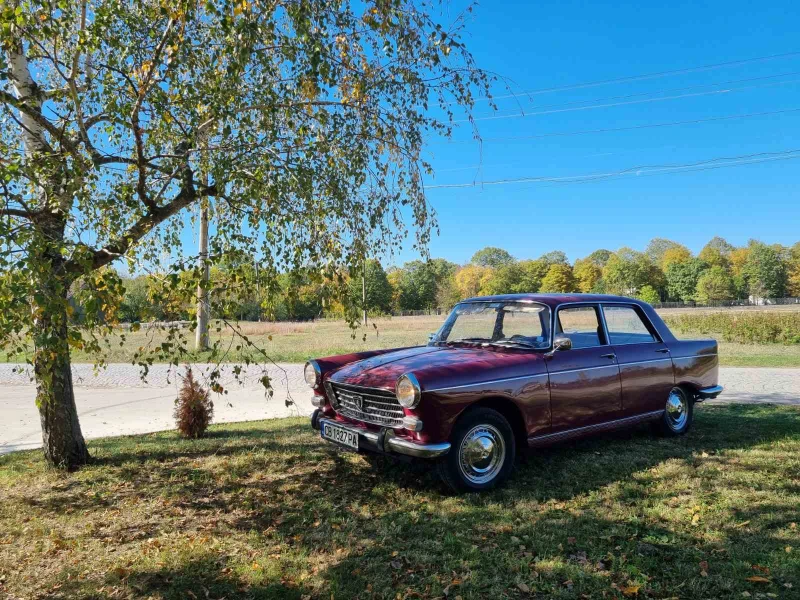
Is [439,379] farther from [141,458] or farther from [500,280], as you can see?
[500,280]

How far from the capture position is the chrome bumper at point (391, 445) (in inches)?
165

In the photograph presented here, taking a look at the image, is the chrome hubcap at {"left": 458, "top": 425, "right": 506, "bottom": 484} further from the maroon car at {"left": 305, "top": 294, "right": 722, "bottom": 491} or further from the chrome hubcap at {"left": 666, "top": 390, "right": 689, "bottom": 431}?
the chrome hubcap at {"left": 666, "top": 390, "right": 689, "bottom": 431}

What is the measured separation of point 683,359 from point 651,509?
2.78 metres

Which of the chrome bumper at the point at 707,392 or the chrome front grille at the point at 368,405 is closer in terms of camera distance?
the chrome front grille at the point at 368,405

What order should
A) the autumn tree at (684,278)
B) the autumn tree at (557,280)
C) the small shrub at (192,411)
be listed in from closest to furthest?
1. the small shrub at (192,411)
2. the autumn tree at (684,278)
3. the autumn tree at (557,280)

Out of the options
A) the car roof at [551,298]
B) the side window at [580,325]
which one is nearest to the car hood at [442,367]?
the side window at [580,325]

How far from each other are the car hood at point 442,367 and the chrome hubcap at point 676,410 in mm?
2449

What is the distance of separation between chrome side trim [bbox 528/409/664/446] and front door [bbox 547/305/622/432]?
0.16 ft

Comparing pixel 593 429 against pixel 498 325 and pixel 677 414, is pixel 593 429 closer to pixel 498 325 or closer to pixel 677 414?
pixel 498 325

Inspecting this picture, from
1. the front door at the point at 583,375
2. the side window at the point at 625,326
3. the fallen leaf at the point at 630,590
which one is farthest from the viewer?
the side window at the point at 625,326

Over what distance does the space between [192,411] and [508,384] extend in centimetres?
459

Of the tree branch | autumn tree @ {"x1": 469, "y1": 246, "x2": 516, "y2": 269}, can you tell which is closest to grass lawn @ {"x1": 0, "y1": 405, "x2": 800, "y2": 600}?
the tree branch

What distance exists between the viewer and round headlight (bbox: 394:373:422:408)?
4.23 meters

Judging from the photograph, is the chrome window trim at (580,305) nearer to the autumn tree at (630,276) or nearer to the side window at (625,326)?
the side window at (625,326)
